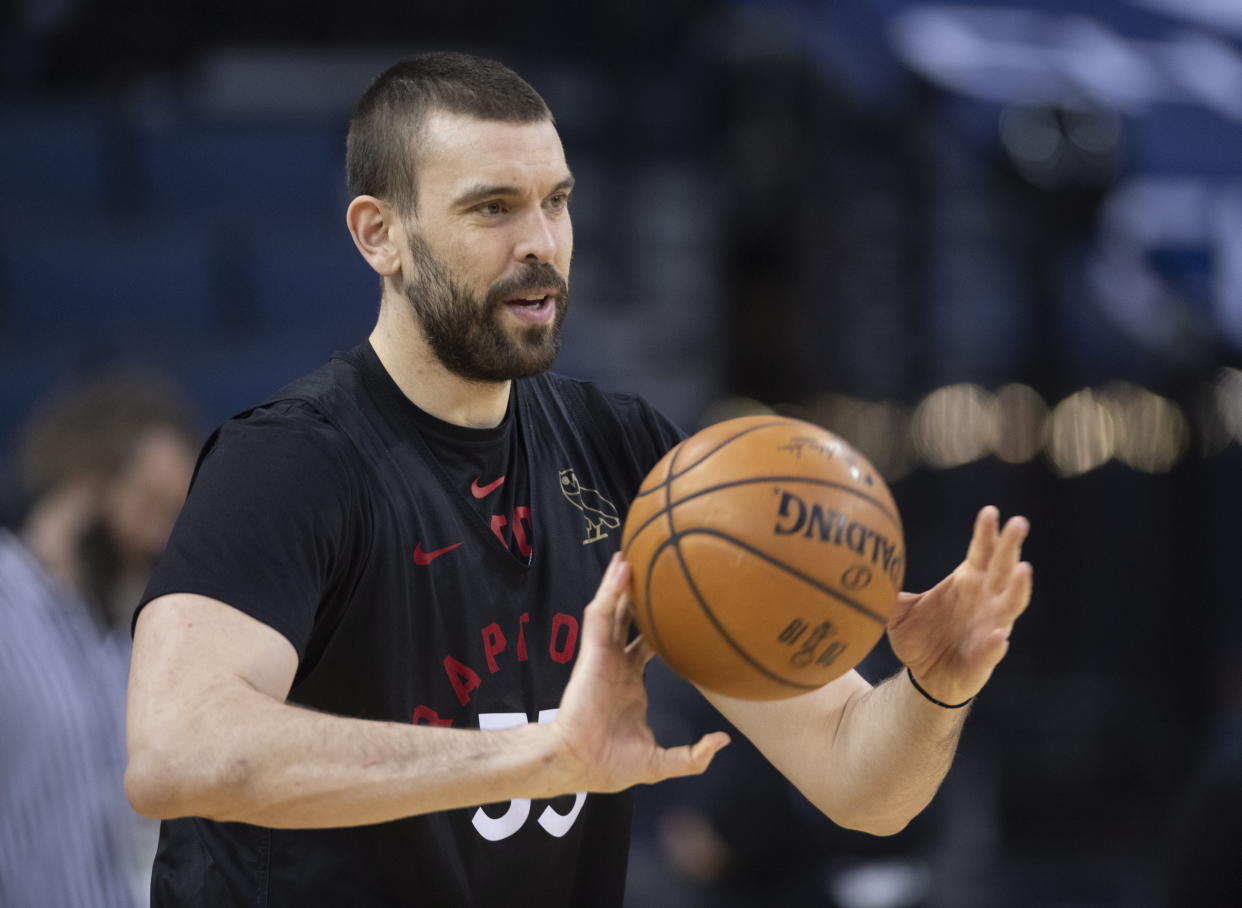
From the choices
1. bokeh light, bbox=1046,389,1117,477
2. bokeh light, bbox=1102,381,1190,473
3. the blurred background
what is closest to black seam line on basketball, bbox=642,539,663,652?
the blurred background

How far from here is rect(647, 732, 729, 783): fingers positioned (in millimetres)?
2070

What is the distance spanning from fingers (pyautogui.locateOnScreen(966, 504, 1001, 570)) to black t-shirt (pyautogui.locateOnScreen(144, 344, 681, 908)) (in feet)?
2.33

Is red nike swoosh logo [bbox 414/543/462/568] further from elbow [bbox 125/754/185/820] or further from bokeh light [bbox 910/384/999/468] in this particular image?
bokeh light [bbox 910/384/999/468]

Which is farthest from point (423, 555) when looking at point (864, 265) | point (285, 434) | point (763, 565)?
point (864, 265)

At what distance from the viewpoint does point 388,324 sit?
2.74 m

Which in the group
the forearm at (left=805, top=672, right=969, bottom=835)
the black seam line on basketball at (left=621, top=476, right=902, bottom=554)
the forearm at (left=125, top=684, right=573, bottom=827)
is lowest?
the forearm at (left=805, top=672, right=969, bottom=835)

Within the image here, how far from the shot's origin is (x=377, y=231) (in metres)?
2.73

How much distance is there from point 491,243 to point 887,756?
1.15 meters

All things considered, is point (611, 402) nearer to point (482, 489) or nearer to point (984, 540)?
point (482, 489)

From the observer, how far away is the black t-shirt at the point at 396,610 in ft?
7.58

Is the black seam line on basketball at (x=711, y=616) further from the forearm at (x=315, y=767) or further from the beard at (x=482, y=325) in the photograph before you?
the beard at (x=482, y=325)

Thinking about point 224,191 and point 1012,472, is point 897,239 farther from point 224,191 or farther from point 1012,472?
point 224,191

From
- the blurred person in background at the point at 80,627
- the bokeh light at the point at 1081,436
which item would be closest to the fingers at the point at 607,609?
the blurred person in background at the point at 80,627

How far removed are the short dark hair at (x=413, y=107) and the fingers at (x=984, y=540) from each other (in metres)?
1.04
